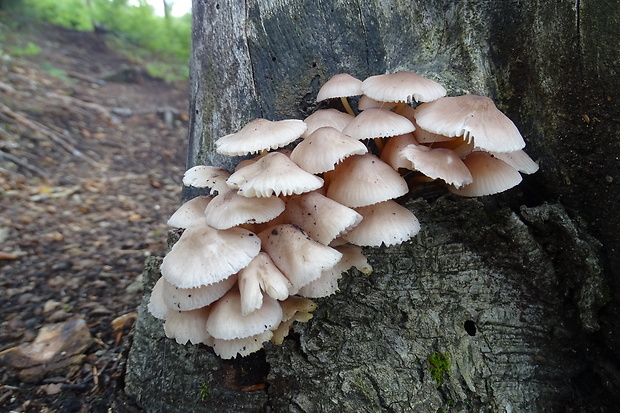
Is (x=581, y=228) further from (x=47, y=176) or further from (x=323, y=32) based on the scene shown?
(x=47, y=176)

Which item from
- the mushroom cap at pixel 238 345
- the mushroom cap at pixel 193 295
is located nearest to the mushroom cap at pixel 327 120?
the mushroom cap at pixel 193 295

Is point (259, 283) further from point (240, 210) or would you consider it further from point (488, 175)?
point (488, 175)

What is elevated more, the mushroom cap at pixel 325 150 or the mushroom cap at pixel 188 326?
the mushroom cap at pixel 325 150

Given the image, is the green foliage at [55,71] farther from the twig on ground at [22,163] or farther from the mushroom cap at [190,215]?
the mushroom cap at [190,215]

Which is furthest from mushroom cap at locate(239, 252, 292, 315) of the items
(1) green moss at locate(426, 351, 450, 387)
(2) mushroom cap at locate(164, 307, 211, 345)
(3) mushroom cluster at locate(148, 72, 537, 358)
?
(1) green moss at locate(426, 351, 450, 387)

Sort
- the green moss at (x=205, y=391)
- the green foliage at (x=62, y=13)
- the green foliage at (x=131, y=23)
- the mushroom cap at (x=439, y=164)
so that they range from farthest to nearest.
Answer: the green foliage at (x=131, y=23) → the green foliage at (x=62, y=13) → the green moss at (x=205, y=391) → the mushroom cap at (x=439, y=164)
